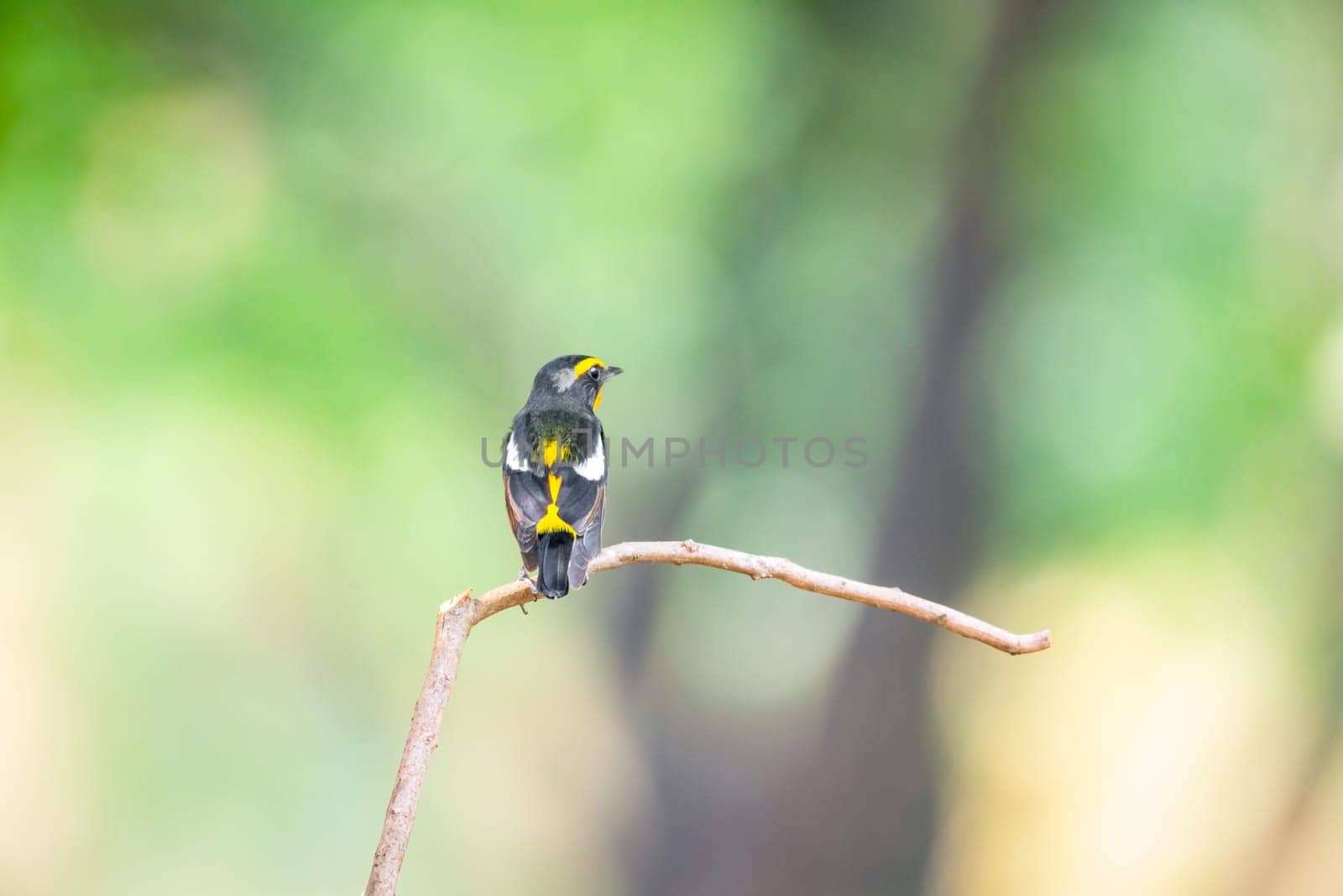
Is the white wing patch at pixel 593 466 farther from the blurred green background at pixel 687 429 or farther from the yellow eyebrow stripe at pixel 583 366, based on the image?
the blurred green background at pixel 687 429

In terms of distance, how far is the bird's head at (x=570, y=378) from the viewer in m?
2.36

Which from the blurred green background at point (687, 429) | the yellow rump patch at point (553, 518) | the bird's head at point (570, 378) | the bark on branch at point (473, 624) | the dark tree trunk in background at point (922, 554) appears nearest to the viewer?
the bark on branch at point (473, 624)

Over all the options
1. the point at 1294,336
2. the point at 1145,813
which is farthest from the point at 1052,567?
the point at 1294,336

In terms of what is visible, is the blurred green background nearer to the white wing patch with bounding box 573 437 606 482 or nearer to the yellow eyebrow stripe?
the yellow eyebrow stripe

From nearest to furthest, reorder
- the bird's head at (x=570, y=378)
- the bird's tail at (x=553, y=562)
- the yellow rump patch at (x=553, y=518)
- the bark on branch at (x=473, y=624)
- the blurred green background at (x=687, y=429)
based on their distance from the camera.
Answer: the bark on branch at (x=473, y=624) → the bird's tail at (x=553, y=562) → the yellow rump patch at (x=553, y=518) → the bird's head at (x=570, y=378) → the blurred green background at (x=687, y=429)

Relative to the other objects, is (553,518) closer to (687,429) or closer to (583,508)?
(583,508)

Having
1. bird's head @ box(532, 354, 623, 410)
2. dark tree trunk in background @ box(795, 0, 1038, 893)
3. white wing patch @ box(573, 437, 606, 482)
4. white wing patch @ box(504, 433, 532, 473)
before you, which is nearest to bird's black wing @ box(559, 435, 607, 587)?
white wing patch @ box(573, 437, 606, 482)

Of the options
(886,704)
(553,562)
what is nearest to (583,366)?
(553,562)

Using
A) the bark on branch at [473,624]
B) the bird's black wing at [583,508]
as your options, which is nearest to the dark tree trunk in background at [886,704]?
the bird's black wing at [583,508]

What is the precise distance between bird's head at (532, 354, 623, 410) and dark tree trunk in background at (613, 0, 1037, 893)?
962 millimetres

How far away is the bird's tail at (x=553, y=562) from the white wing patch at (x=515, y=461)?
0.76 feet

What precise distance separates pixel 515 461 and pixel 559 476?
0.17m

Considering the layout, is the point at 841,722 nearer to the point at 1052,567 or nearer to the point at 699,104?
the point at 1052,567

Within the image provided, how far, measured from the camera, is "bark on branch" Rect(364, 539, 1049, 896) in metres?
1.40
